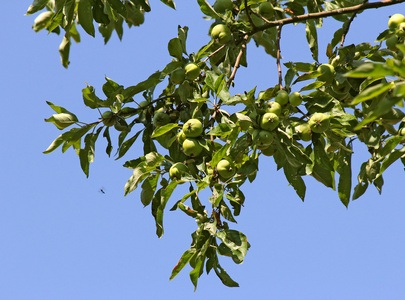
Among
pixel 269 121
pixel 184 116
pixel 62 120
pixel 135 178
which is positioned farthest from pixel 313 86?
pixel 62 120

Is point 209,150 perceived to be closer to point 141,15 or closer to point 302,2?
point 302,2

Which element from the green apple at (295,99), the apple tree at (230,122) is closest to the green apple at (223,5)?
the apple tree at (230,122)

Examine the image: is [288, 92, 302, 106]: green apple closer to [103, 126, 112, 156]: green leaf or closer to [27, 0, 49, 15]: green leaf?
[103, 126, 112, 156]: green leaf

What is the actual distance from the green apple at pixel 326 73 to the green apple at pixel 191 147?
2.41ft

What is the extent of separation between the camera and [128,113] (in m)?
3.33

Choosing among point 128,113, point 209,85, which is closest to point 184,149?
point 209,85

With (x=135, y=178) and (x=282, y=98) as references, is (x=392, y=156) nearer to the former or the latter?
(x=282, y=98)

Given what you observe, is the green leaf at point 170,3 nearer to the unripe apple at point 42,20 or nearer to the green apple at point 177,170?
the unripe apple at point 42,20

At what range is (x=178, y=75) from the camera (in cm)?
304

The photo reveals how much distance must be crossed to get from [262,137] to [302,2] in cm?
140

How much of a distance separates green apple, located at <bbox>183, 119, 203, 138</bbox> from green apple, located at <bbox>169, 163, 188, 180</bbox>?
17cm

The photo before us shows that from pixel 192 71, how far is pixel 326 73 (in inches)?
27.7

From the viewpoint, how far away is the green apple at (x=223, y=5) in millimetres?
3326

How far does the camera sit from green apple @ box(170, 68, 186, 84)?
9.97ft
